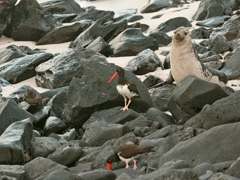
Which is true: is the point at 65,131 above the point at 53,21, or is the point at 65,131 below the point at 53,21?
above

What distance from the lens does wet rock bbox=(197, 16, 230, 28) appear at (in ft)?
56.4

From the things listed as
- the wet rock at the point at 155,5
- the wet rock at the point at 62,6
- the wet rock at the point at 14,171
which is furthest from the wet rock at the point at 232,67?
the wet rock at the point at 62,6

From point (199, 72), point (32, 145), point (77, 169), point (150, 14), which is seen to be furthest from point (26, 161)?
point (150, 14)

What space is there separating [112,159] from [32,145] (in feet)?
4.76

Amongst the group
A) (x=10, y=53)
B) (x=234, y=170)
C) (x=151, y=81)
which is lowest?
(x=10, y=53)

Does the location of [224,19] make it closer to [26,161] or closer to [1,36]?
[1,36]

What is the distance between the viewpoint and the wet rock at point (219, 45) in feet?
44.7

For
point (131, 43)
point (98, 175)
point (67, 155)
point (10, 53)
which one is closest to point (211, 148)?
point (98, 175)

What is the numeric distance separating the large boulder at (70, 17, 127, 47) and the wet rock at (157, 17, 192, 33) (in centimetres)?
101

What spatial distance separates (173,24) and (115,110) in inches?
344

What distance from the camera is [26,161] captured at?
7.79m

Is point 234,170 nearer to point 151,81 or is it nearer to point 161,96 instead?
point 161,96

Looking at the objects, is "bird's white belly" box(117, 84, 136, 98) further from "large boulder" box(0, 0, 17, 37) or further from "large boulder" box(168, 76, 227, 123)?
"large boulder" box(0, 0, 17, 37)

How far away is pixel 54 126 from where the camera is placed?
981cm
